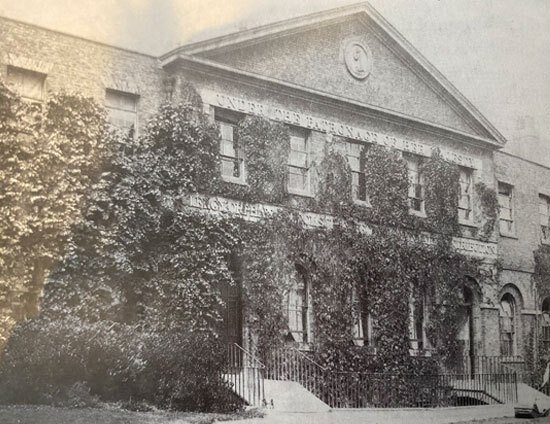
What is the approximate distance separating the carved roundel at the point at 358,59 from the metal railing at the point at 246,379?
6.89 metres

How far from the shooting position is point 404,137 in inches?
670

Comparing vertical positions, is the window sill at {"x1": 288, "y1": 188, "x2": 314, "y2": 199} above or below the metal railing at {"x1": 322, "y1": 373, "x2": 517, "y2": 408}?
above

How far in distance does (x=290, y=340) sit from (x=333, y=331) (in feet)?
3.66

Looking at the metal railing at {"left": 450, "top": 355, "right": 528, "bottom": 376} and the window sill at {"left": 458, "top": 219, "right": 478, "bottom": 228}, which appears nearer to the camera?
the metal railing at {"left": 450, "top": 355, "right": 528, "bottom": 376}

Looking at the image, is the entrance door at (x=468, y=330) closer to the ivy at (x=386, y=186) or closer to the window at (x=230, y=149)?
the ivy at (x=386, y=186)

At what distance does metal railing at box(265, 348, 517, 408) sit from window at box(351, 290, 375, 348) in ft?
2.60

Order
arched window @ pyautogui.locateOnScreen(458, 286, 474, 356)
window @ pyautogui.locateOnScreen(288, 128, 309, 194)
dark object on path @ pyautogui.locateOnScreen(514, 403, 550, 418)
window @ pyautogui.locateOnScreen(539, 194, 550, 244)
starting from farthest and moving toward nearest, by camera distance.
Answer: window @ pyautogui.locateOnScreen(539, 194, 550, 244) → arched window @ pyautogui.locateOnScreen(458, 286, 474, 356) → window @ pyautogui.locateOnScreen(288, 128, 309, 194) → dark object on path @ pyautogui.locateOnScreen(514, 403, 550, 418)

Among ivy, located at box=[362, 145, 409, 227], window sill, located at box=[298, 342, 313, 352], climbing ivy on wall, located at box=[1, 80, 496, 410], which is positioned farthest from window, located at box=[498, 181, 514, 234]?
window sill, located at box=[298, 342, 313, 352]

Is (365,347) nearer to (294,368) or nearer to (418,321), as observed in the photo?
(418,321)

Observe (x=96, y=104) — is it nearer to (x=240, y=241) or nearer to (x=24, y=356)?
(x=240, y=241)

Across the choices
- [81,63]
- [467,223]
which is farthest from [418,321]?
[81,63]

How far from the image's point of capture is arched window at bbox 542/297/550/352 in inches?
709

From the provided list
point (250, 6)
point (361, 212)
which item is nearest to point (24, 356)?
point (250, 6)

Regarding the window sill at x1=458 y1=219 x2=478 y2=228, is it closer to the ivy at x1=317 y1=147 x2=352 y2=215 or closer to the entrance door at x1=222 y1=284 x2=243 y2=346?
the ivy at x1=317 y1=147 x2=352 y2=215
